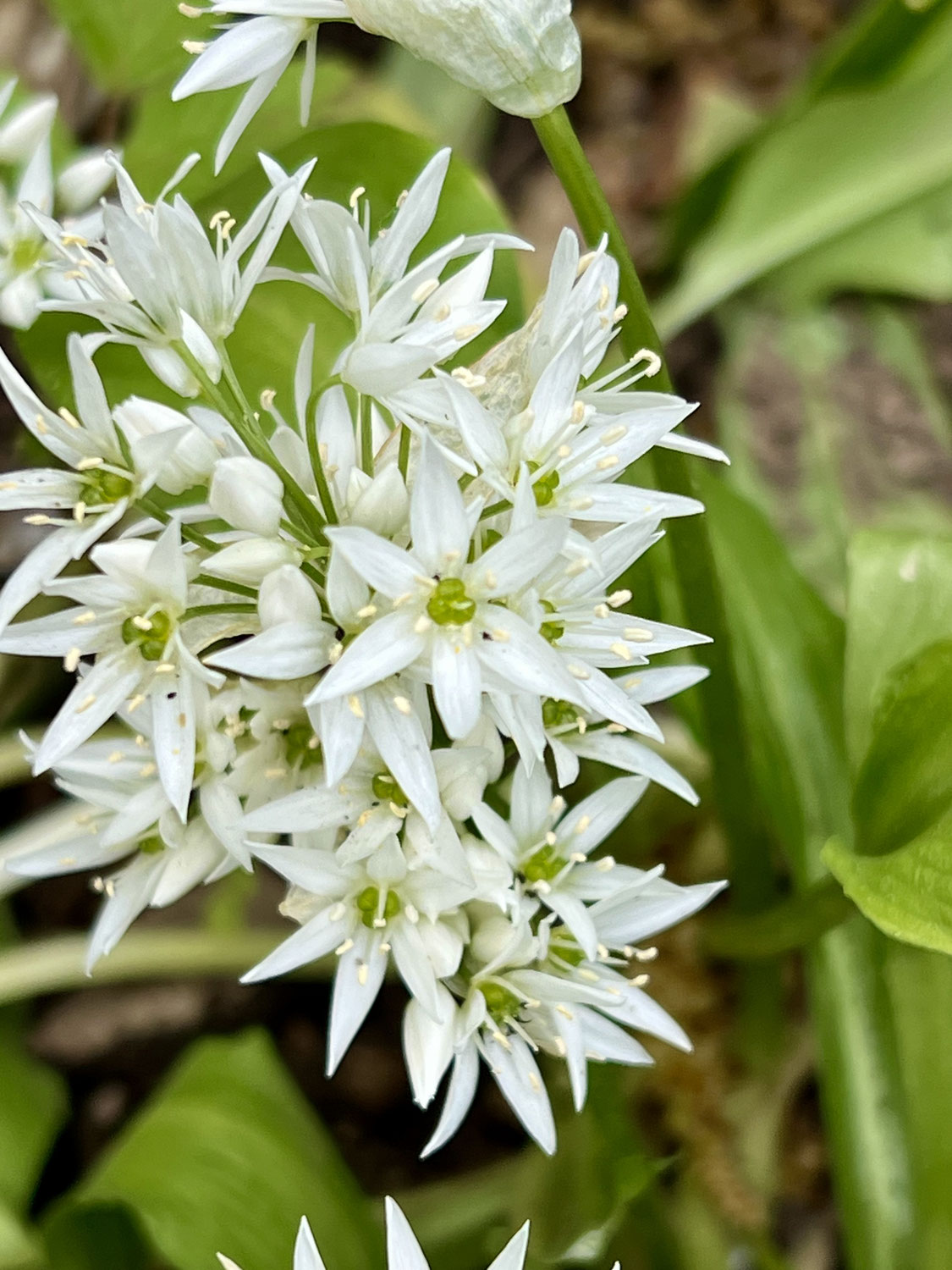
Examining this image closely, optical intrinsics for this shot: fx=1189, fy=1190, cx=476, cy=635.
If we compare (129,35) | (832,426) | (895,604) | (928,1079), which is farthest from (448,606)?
(832,426)

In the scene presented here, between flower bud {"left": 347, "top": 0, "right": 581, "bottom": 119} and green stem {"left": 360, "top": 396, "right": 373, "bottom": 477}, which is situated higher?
flower bud {"left": 347, "top": 0, "right": 581, "bottom": 119}

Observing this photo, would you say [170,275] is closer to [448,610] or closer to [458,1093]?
[448,610]

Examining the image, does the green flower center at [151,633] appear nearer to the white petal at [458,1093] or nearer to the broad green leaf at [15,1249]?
the white petal at [458,1093]

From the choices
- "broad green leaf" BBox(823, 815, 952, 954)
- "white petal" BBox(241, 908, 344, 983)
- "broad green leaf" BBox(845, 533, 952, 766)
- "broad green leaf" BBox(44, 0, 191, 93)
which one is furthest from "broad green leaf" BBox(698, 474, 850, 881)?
"broad green leaf" BBox(44, 0, 191, 93)

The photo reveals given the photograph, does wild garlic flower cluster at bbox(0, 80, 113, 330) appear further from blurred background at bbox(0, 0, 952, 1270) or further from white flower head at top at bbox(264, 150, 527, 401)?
white flower head at top at bbox(264, 150, 527, 401)

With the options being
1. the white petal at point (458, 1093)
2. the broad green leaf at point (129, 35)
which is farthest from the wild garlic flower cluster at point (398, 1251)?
the broad green leaf at point (129, 35)

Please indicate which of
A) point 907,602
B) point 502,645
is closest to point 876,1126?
point 907,602

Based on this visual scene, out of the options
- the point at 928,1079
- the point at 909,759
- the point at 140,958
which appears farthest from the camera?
the point at 140,958
